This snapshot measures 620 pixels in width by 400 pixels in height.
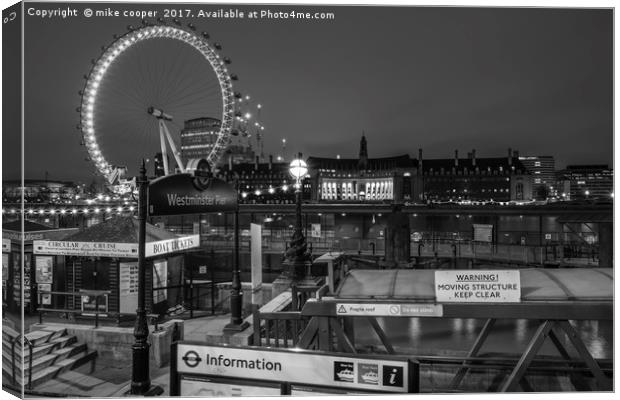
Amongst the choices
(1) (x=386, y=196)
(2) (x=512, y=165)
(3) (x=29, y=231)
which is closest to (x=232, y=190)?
(3) (x=29, y=231)

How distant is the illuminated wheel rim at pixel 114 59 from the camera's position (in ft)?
55.3

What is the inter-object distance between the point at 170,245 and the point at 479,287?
7961mm

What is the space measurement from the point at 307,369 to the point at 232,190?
14.1 feet

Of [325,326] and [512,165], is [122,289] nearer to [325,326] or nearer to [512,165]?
[325,326]

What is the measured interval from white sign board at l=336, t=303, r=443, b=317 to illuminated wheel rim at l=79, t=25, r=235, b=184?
1306cm

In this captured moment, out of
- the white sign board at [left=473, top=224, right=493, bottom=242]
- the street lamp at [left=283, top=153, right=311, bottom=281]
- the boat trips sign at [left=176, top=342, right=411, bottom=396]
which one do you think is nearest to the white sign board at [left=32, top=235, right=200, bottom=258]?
the street lamp at [left=283, top=153, right=311, bottom=281]

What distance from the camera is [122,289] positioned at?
11.5 meters

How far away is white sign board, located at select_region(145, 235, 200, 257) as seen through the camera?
1045cm

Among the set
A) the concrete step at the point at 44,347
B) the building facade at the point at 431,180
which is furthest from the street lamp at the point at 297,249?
the building facade at the point at 431,180

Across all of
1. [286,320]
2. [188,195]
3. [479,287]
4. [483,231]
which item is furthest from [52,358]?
[483,231]

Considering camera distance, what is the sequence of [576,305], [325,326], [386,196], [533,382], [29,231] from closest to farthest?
[576,305], [325,326], [533,382], [29,231], [386,196]

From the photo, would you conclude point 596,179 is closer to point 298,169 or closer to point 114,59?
point 298,169

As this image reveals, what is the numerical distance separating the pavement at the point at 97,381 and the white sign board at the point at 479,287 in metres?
4.20

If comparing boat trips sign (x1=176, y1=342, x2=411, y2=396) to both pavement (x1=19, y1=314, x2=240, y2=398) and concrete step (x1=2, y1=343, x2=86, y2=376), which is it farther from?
concrete step (x1=2, y1=343, x2=86, y2=376)
